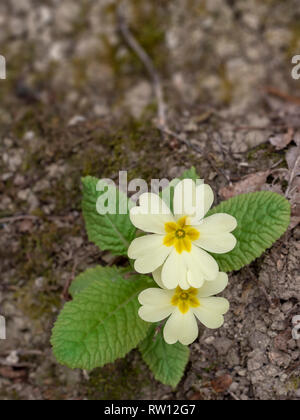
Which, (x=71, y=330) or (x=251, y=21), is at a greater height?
(x=251, y=21)

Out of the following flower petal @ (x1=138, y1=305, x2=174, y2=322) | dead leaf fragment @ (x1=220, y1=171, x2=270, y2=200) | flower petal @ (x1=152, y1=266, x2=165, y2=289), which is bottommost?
flower petal @ (x1=138, y1=305, x2=174, y2=322)

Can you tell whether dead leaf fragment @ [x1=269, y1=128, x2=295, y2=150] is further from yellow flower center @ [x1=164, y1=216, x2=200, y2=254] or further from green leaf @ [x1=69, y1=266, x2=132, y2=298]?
green leaf @ [x1=69, y1=266, x2=132, y2=298]

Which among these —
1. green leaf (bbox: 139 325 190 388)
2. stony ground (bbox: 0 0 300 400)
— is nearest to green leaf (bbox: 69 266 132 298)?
stony ground (bbox: 0 0 300 400)

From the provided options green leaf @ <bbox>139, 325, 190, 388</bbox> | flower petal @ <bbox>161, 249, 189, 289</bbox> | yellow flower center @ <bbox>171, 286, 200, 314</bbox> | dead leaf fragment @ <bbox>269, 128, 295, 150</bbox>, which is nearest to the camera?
flower petal @ <bbox>161, 249, 189, 289</bbox>

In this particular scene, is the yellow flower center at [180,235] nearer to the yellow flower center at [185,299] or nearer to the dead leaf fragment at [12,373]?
the yellow flower center at [185,299]

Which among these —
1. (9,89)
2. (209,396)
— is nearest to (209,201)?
(209,396)

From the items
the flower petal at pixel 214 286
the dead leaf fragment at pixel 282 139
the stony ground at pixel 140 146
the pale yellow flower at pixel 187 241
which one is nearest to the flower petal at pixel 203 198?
the pale yellow flower at pixel 187 241
